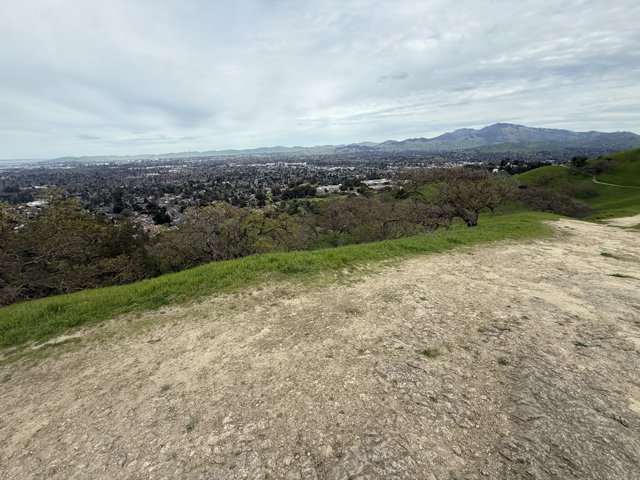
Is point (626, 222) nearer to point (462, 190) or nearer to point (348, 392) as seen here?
point (462, 190)

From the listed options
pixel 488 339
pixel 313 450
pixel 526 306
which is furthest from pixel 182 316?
pixel 526 306

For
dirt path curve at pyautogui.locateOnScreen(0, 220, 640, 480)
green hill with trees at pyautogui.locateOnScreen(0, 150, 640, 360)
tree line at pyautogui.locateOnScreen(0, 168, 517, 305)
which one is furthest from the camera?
tree line at pyautogui.locateOnScreen(0, 168, 517, 305)

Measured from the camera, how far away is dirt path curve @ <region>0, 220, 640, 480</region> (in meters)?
3.81

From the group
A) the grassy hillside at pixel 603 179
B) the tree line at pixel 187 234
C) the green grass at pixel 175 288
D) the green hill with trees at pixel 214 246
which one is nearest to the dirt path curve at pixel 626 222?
the green hill with trees at pixel 214 246

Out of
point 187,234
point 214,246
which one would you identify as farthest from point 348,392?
point 187,234

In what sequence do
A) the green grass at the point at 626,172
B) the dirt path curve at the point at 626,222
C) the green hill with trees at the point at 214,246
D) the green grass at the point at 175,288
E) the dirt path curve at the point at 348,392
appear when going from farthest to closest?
the green grass at the point at 626,172, the dirt path curve at the point at 626,222, the green hill with trees at the point at 214,246, the green grass at the point at 175,288, the dirt path curve at the point at 348,392

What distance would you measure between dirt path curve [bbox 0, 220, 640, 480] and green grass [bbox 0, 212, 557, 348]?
1117 mm

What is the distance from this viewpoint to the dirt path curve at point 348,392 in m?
3.81

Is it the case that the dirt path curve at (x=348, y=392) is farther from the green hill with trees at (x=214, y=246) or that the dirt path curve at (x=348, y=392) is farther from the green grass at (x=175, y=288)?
the green hill with trees at (x=214, y=246)

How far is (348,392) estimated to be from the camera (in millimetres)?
4844

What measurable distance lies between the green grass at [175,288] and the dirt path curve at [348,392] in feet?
3.66

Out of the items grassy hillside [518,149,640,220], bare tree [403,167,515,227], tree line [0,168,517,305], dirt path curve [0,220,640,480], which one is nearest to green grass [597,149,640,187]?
grassy hillside [518,149,640,220]

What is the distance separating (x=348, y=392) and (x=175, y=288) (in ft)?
21.9

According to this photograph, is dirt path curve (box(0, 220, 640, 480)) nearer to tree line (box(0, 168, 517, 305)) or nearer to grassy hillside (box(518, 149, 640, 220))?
tree line (box(0, 168, 517, 305))
